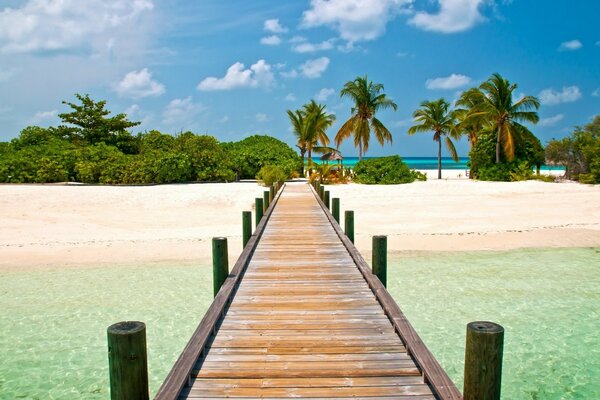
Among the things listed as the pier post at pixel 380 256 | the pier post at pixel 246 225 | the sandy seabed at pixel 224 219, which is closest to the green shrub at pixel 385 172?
the sandy seabed at pixel 224 219

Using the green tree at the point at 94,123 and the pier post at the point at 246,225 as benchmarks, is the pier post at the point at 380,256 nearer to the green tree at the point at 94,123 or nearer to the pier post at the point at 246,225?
the pier post at the point at 246,225

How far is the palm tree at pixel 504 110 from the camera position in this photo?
33.9 m

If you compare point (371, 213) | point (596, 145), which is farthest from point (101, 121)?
point (596, 145)

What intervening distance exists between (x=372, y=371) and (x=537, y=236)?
13305 millimetres

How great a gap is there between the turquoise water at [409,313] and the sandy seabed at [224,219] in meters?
1.35

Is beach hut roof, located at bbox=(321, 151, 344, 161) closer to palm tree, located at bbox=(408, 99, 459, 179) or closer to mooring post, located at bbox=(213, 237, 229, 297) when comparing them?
palm tree, located at bbox=(408, 99, 459, 179)

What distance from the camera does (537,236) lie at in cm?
1552

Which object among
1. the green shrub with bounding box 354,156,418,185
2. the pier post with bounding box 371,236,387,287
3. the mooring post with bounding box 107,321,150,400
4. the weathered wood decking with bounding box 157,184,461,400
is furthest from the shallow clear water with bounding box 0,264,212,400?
the green shrub with bounding box 354,156,418,185

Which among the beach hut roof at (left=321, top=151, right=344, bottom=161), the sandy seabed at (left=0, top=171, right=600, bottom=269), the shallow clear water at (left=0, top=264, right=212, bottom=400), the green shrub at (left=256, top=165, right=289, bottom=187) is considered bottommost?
the shallow clear water at (left=0, top=264, right=212, bottom=400)

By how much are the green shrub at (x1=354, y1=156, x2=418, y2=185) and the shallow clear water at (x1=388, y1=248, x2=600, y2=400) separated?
1661cm

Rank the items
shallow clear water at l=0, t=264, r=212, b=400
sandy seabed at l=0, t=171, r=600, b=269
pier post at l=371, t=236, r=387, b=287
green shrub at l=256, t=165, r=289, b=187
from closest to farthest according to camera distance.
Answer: shallow clear water at l=0, t=264, r=212, b=400 < pier post at l=371, t=236, r=387, b=287 < sandy seabed at l=0, t=171, r=600, b=269 < green shrub at l=256, t=165, r=289, b=187

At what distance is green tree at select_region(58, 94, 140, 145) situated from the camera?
3759 cm

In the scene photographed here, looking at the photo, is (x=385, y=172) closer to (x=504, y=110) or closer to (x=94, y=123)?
(x=504, y=110)

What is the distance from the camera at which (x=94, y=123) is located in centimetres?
3809
